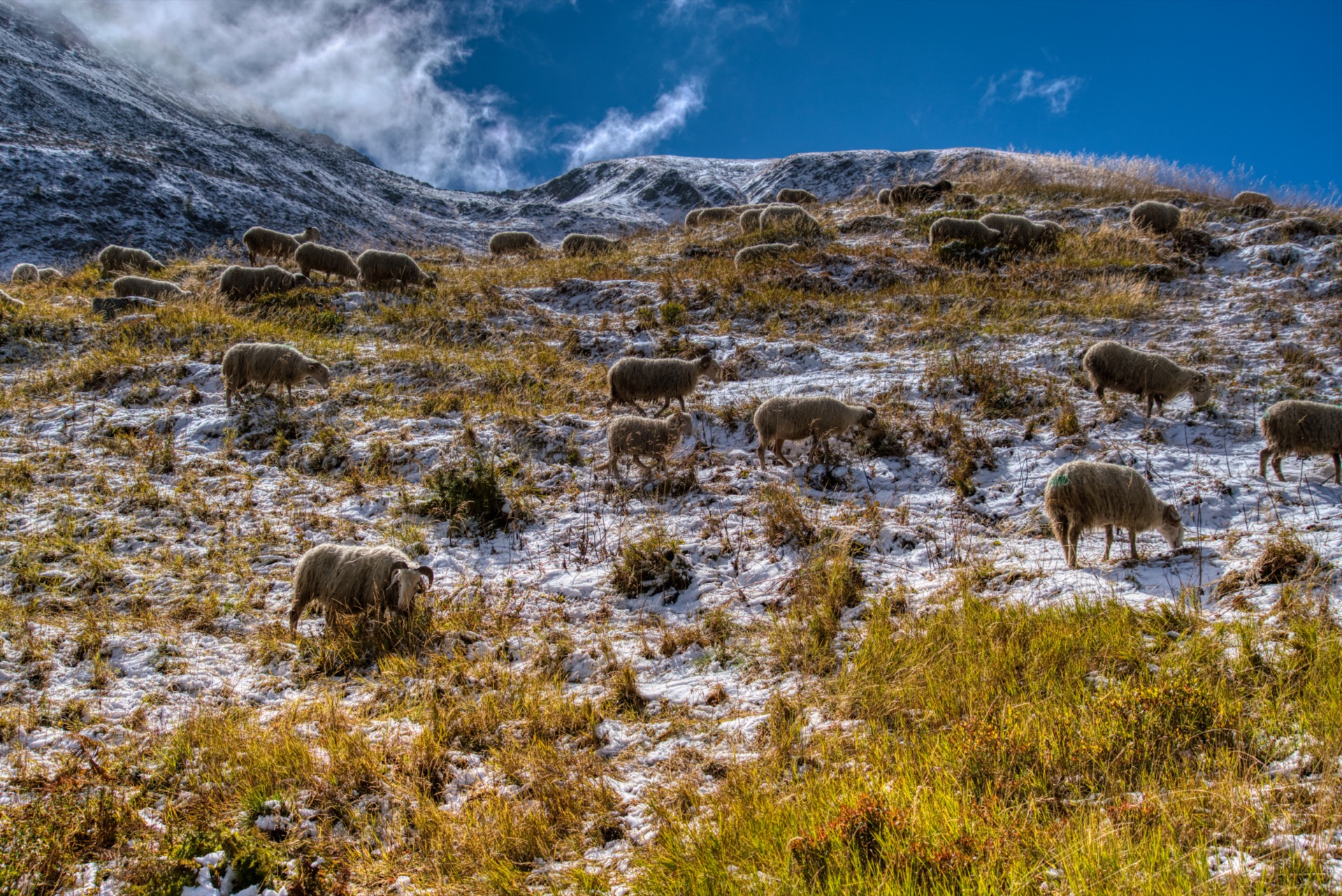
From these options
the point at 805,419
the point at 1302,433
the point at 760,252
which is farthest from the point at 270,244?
the point at 1302,433

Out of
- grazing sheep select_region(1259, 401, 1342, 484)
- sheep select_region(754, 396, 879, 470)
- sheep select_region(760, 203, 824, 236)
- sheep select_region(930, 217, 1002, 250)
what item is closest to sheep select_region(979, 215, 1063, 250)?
sheep select_region(930, 217, 1002, 250)

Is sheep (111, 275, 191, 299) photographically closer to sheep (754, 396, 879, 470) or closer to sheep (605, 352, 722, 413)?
sheep (605, 352, 722, 413)

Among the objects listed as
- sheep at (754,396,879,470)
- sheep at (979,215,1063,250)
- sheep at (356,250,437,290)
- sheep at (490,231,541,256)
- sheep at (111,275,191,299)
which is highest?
sheep at (490,231,541,256)

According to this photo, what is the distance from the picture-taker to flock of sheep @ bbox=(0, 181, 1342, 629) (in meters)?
5.56

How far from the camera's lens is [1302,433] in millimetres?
6977

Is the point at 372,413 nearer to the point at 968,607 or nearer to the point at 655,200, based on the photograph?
the point at 968,607

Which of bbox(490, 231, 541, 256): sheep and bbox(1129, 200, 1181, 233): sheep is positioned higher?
bbox(490, 231, 541, 256): sheep

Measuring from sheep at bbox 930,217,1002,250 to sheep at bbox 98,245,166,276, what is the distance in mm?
23546

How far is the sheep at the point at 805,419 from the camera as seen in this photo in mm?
8523

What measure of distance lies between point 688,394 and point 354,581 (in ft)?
21.6

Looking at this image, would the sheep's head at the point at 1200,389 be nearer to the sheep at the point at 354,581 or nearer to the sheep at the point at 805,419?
the sheep at the point at 805,419

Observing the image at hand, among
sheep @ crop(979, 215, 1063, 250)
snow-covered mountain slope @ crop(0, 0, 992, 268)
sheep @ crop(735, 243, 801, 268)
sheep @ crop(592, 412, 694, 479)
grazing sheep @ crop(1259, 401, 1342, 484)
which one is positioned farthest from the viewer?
snow-covered mountain slope @ crop(0, 0, 992, 268)

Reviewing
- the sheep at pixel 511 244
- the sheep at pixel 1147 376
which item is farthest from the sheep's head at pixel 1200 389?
the sheep at pixel 511 244

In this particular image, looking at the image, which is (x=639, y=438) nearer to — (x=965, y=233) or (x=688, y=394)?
(x=688, y=394)
